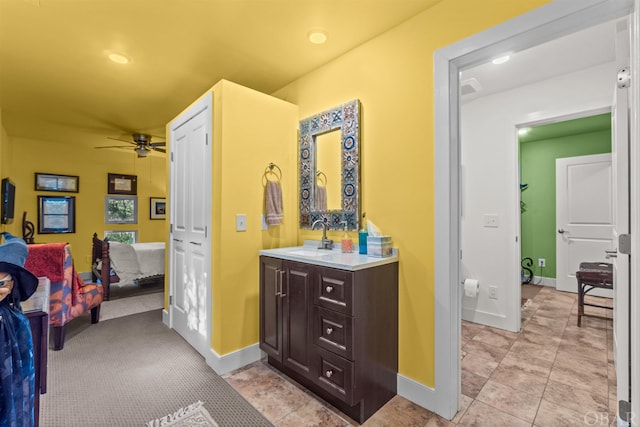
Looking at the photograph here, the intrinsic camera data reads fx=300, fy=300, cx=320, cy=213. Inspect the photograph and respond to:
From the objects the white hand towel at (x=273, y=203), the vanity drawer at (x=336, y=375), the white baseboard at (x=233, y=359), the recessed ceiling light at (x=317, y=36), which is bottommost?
the white baseboard at (x=233, y=359)

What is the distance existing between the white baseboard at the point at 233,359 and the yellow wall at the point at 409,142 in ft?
3.90

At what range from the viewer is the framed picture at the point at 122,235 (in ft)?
19.4

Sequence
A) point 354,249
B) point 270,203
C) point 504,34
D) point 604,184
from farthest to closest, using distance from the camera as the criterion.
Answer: point 604,184 < point 270,203 < point 354,249 < point 504,34

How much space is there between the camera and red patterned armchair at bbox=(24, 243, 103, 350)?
2480 millimetres

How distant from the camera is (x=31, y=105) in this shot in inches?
139

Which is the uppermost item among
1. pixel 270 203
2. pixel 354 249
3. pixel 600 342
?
pixel 270 203

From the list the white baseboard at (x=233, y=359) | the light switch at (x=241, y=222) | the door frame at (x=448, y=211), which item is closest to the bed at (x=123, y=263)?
the white baseboard at (x=233, y=359)

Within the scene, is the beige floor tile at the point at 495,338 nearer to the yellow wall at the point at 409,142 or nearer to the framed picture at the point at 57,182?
the yellow wall at the point at 409,142

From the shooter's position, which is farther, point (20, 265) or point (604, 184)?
point (604, 184)

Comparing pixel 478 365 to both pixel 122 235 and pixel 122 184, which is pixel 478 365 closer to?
pixel 122 235

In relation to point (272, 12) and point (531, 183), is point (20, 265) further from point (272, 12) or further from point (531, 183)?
point (531, 183)

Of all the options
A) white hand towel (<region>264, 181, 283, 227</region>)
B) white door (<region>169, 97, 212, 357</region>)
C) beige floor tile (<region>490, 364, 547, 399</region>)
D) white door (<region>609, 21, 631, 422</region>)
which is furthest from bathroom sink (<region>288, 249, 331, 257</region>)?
white door (<region>609, 21, 631, 422</region>)

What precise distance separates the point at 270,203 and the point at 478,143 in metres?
2.44

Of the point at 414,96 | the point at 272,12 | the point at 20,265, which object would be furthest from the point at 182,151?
the point at 414,96
